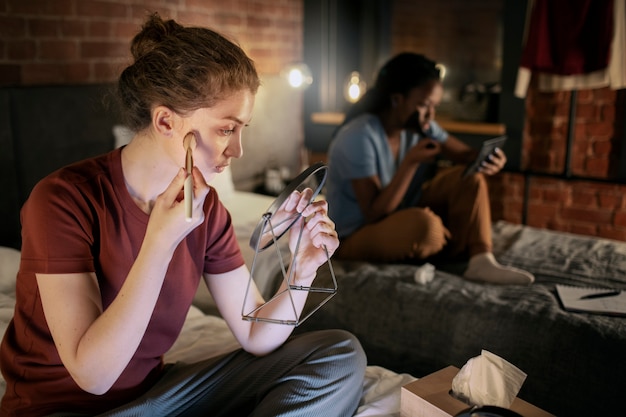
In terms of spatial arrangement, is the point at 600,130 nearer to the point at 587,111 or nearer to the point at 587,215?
the point at 587,111

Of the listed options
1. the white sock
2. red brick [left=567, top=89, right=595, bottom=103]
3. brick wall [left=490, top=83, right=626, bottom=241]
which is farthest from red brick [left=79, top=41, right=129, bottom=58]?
red brick [left=567, top=89, right=595, bottom=103]

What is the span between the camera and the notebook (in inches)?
65.9

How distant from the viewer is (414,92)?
2.25 m

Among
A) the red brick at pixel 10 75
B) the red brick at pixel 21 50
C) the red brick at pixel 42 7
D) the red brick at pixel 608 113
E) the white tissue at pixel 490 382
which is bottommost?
the white tissue at pixel 490 382

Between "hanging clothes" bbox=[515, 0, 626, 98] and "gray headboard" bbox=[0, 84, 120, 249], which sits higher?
"hanging clothes" bbox=[515, 0, 626, 98]

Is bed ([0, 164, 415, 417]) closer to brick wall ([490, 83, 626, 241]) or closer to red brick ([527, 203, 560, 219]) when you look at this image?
brick wall ([490, 83, 626, 241])

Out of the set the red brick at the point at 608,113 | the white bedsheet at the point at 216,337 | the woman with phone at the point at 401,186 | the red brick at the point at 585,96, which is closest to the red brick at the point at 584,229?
the red brick at the point at 608,113

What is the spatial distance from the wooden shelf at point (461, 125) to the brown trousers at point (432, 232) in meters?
1.23

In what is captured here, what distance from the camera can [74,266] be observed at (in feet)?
3.30

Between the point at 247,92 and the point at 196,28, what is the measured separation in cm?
15

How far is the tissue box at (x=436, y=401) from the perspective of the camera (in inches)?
40.5

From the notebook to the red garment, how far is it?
5.13ft

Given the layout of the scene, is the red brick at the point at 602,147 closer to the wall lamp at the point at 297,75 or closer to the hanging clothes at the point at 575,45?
the hanging clothes at the point at 575,45

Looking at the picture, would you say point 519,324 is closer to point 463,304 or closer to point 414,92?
point 463,304
